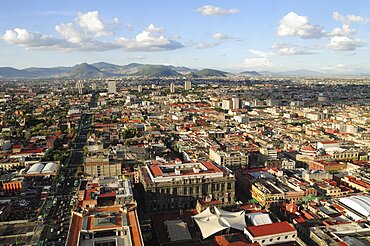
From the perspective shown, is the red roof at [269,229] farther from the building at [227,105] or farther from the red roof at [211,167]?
the building at [227,105]

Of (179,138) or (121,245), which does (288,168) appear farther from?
(121,245)

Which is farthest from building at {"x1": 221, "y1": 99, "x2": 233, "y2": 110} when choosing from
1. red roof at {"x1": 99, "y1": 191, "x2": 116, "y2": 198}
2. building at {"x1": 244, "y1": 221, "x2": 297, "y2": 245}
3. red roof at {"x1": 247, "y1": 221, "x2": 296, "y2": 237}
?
building at {"x1": 244, "y1": 221, "x2": 297, "y2": 245}

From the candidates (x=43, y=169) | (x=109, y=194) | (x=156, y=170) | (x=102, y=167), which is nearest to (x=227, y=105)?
(x=102, y=167)

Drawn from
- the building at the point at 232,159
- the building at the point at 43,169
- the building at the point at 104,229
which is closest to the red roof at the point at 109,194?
the building at the point at 104,229

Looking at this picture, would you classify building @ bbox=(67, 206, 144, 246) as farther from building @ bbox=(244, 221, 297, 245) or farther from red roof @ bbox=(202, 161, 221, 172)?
red roof @ bbox=(202, 161, 221, 172)

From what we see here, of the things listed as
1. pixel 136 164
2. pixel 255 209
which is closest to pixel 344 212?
pixel 255 209

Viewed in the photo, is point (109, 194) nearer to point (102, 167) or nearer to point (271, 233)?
point (102, 167)
